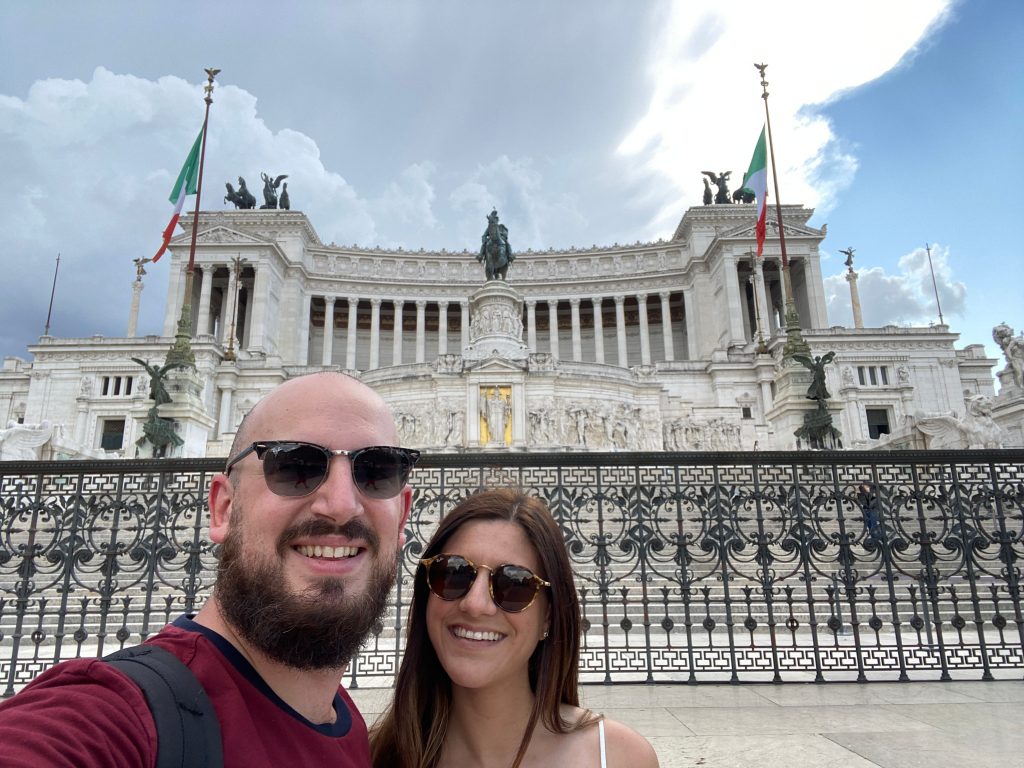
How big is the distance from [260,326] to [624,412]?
120 ft

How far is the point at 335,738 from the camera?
1623 millimetres

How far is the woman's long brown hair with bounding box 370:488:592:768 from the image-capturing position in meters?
2.10

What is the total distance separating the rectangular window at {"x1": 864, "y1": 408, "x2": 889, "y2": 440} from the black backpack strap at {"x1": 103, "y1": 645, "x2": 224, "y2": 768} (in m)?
45.5

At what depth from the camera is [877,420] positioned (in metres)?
40.8

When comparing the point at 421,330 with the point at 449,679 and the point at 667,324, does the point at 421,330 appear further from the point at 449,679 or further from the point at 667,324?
the point at 449,679

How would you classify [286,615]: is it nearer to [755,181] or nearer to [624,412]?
[755,181]

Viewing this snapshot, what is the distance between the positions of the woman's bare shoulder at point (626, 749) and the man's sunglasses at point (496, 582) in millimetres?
477

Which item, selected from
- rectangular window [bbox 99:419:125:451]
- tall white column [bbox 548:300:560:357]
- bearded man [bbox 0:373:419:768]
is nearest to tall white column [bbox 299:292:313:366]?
rectangular window [bbox 99:419:125:451]

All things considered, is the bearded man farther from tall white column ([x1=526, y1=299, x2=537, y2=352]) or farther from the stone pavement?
tall white column ([x1=526, y1=299, x2=537, y2=352])

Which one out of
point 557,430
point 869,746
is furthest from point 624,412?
point 869,746

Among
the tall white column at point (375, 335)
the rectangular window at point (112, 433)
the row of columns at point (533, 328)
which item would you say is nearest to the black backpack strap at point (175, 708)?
the rectangular window at point (112, 433)

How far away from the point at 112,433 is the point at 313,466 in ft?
155

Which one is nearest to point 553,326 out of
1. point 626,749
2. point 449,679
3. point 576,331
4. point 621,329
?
point 576,331

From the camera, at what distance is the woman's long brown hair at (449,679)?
2.10 m
